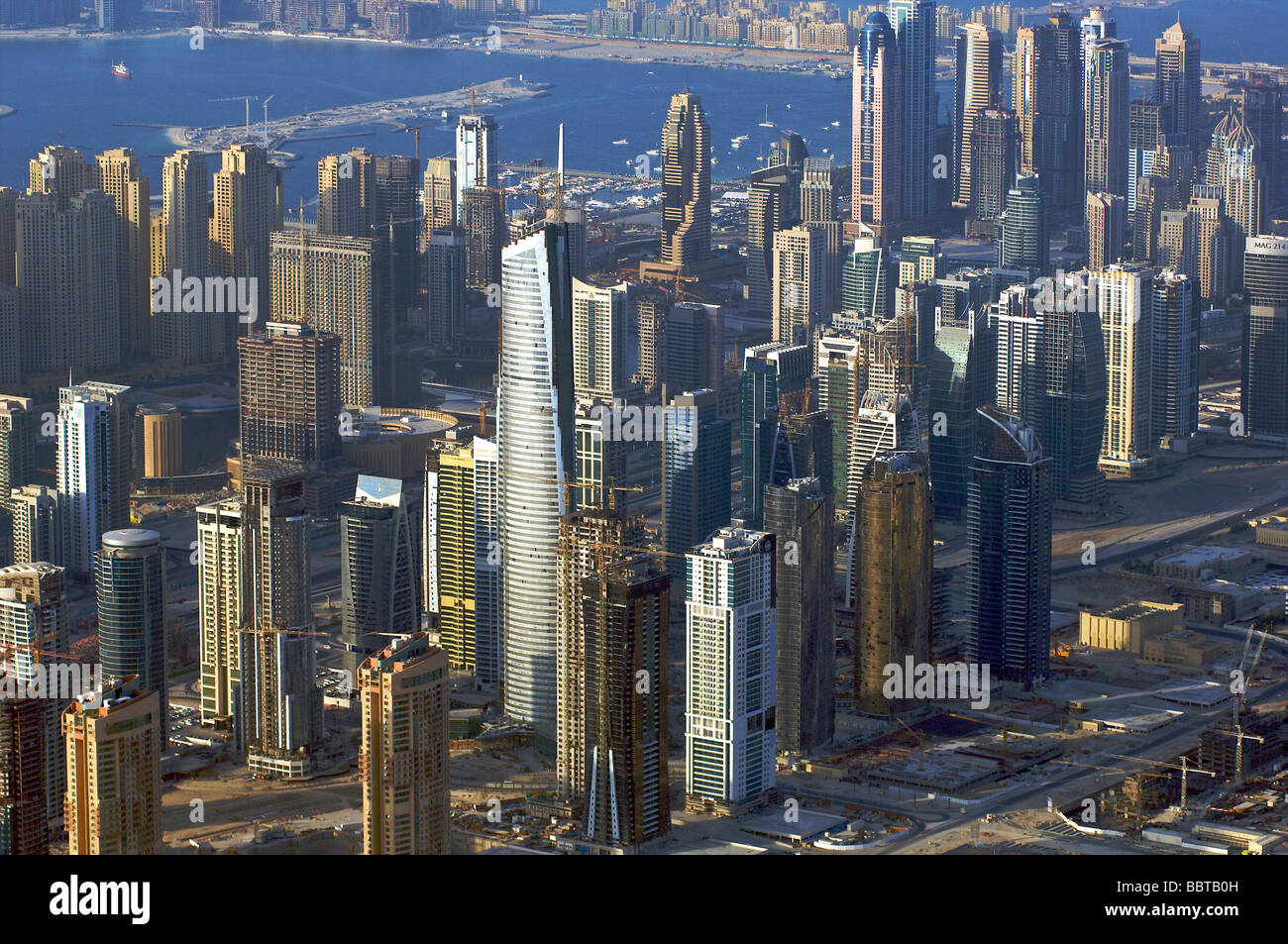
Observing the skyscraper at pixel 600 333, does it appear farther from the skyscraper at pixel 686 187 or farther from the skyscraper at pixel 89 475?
the skyscraper at pixel 686 187

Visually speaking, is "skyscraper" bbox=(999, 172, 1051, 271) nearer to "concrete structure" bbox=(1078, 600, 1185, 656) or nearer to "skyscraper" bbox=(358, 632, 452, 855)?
"concrete structure" bbox=(1078, 600, 1185, 656)

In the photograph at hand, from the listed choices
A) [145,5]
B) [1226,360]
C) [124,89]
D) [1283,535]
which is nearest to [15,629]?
[1283,535]

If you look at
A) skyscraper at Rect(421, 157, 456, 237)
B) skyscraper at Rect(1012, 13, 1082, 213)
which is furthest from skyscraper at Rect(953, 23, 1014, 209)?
skyscraper at Rect(421, 157, 456, 237)

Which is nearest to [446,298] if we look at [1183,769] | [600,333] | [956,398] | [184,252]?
[184,252]

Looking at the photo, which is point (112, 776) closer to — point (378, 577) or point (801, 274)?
point (378, 577)

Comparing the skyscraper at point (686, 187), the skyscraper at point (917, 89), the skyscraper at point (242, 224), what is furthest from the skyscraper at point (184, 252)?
the skyscraper at point (917, 89)

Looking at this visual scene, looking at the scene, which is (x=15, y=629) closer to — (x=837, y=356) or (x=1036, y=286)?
(x=837, y=356)
